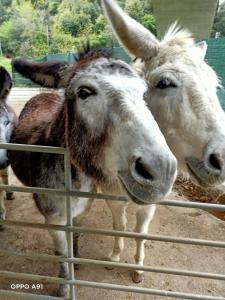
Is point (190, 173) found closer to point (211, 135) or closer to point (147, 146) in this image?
point (211, 135)

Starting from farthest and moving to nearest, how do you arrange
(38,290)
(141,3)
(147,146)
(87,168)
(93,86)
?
1. (141,3)
2. (38,290)
3. (87,168)
4. (93,86)
5. (147,146)

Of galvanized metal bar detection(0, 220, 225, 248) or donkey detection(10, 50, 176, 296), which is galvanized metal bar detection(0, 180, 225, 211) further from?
galvanized metal bar detection(0, 220, 225, 248)

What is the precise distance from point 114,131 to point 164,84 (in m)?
0.63

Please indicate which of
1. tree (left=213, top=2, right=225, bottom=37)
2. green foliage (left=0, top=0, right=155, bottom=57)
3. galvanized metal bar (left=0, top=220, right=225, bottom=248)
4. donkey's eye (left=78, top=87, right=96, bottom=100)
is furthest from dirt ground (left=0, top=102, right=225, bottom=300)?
tree (left=213, top=2, right=225, bottom=37)

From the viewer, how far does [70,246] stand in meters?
2.38

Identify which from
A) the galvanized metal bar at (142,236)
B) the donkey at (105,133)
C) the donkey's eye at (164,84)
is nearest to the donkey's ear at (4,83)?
the donkey at (105,133)

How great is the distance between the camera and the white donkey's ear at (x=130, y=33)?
2.27 metres

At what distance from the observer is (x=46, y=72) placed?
7.74 ft

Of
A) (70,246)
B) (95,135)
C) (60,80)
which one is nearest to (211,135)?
(95,135)

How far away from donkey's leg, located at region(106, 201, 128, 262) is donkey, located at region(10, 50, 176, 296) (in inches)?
27.5

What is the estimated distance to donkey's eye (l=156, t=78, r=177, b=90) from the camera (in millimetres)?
2151

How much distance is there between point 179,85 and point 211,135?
407 millimetres

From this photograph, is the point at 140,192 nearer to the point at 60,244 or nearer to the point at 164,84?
the point at 164,84

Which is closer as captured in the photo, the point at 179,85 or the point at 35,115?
the point at 179,85
